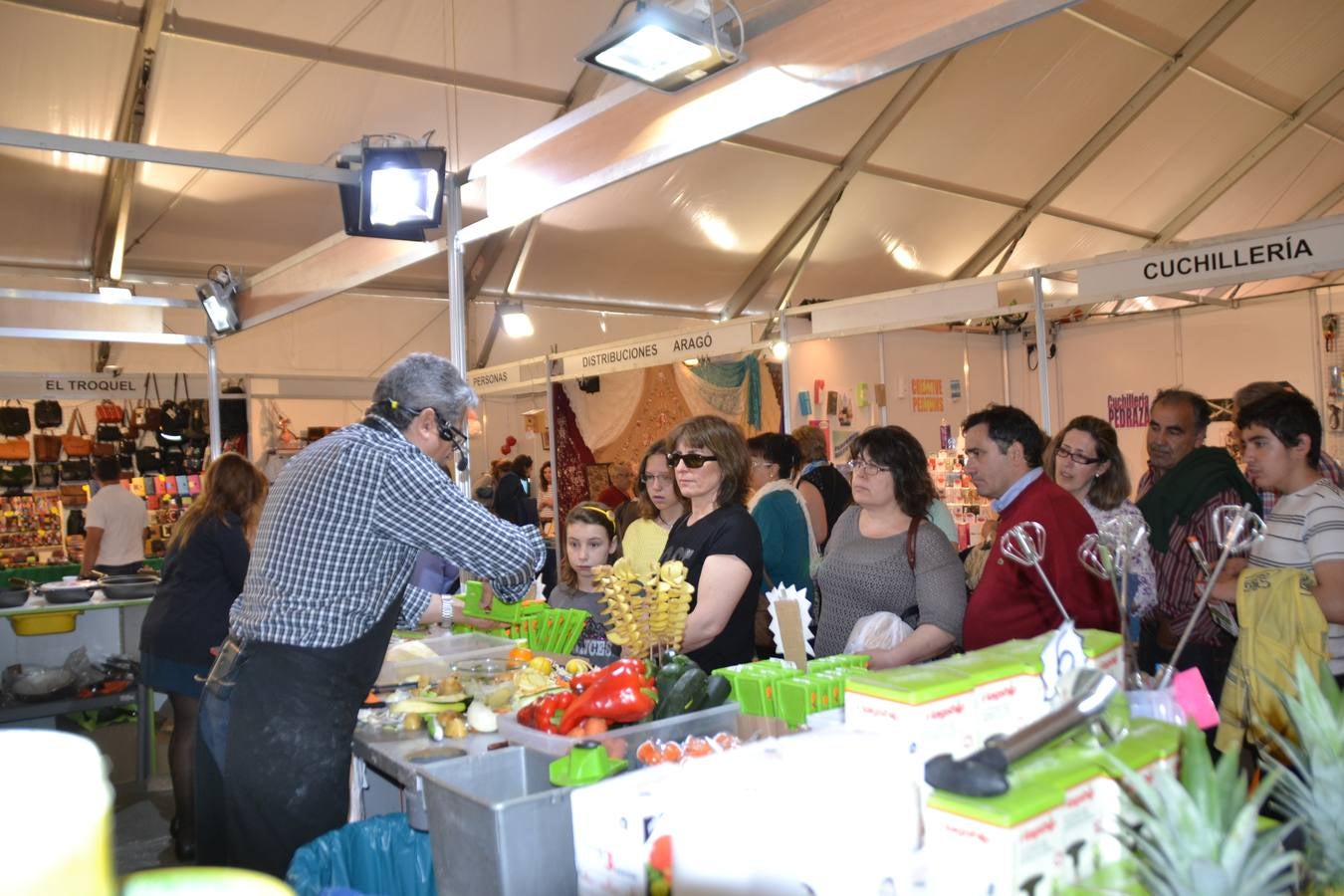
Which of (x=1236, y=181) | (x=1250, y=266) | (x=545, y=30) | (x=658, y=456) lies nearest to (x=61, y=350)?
(x=545, y=30)

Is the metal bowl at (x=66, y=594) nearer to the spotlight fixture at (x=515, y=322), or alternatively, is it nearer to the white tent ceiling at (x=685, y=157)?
the white tent ceiling at (x=685, y=157)

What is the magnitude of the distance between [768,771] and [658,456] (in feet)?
8.32

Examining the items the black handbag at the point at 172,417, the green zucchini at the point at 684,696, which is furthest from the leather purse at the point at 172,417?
the green zucchini at the point at 684,696

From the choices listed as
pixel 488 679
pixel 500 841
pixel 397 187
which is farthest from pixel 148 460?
pixel 500 841

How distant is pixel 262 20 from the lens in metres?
6.61

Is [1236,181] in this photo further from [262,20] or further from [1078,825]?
[1078,825]

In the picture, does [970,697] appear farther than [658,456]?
No

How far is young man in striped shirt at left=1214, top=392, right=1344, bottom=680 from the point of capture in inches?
109

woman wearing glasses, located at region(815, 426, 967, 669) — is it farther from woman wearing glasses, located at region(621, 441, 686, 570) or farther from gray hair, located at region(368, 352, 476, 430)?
gray hair, located at region(368, 352, 476, 430)

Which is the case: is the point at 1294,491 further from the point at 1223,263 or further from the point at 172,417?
the point at 172,417

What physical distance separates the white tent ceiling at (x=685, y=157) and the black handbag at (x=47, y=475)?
1.99 metres

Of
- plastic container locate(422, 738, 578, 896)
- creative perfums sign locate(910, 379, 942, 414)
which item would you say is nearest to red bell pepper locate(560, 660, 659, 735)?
plastic container locate(422, 738, 578, 896)

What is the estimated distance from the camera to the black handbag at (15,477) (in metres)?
9.26

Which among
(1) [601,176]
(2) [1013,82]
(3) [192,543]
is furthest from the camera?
(2) [1013,82]
